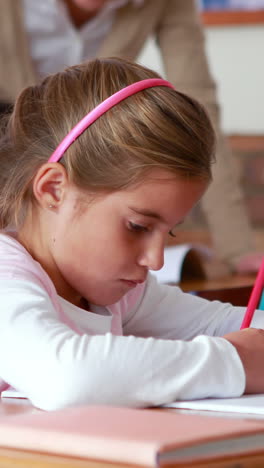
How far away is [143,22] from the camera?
1838mm

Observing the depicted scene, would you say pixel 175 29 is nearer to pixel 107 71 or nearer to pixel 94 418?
pixel 107 71

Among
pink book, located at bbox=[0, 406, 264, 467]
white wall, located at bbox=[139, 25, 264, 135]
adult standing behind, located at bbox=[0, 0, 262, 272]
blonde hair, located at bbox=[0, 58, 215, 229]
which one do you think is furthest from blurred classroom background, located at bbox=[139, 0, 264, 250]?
pink book, located at bbox=[0, 406, 264, 467]

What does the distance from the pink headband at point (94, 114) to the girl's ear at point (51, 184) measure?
0.5 inches

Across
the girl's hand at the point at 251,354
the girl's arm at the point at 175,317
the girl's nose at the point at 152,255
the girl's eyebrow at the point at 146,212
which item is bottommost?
the girl's arm at the point at 175,317

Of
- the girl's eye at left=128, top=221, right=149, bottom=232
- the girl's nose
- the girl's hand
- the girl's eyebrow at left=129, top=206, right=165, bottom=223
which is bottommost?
the girl's hand

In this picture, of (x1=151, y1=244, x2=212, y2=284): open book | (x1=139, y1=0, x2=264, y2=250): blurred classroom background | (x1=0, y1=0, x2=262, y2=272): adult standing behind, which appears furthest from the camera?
(x1=139, y1=0, x2=264, y2=250): blurred classroom background

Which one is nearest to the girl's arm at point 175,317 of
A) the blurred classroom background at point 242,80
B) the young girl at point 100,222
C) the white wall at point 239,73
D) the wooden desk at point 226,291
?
the young girl at point 100,222

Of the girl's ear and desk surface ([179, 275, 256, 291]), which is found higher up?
the girl's ear

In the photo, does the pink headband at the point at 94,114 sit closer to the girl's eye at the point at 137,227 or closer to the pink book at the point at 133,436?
the girl's eye at the point at 137,227

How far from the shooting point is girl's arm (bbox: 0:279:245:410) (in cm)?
67

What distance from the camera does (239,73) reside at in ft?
12.0

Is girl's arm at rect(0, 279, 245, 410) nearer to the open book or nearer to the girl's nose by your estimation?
the girl's nose

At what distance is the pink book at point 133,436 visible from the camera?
0.47m

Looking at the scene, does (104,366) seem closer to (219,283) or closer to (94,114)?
(94,114)
